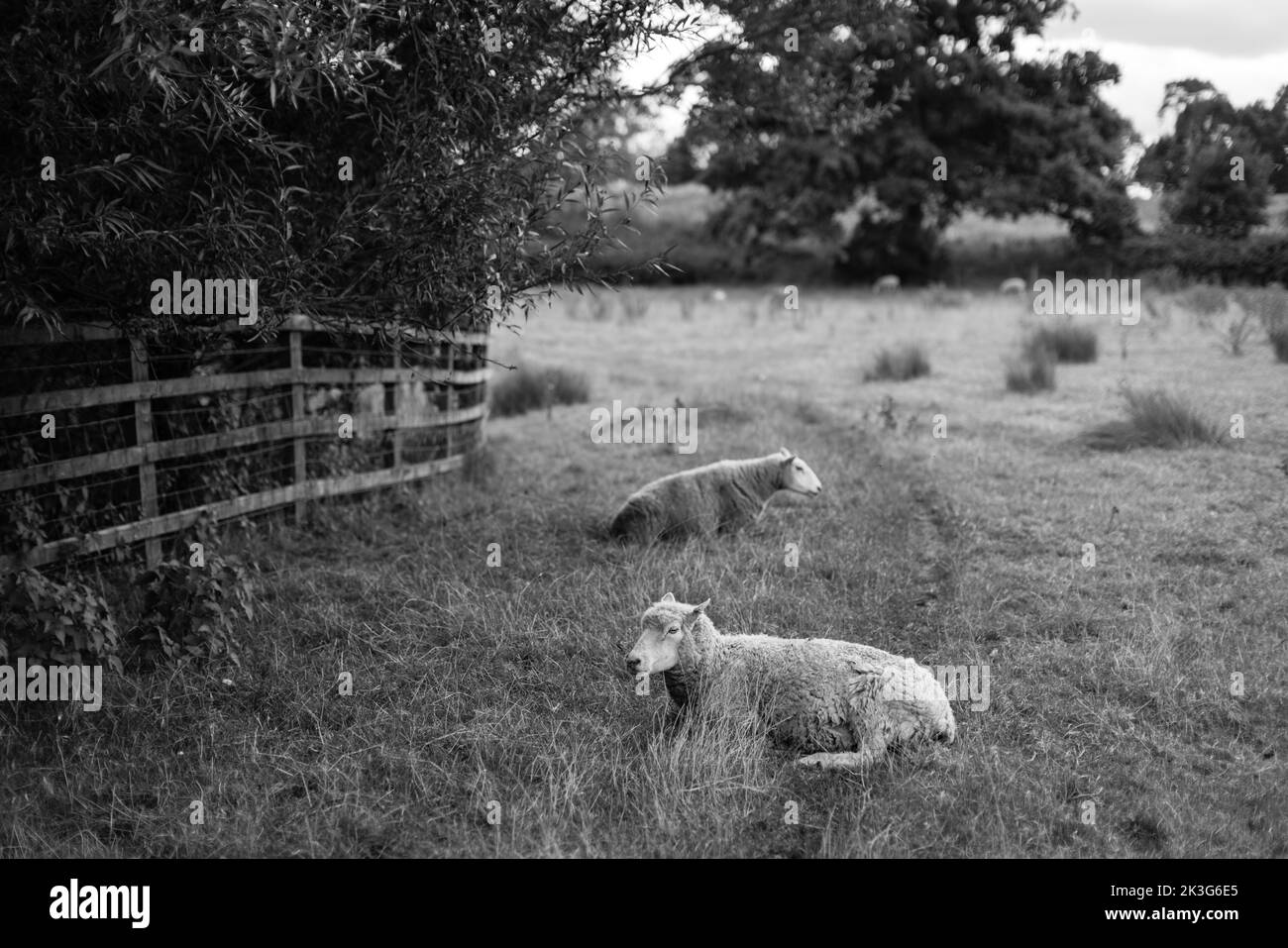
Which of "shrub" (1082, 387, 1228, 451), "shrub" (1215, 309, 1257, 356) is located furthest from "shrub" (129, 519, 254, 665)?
"shrub" (1215, 309, 1257, 356)

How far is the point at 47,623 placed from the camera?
5332mm

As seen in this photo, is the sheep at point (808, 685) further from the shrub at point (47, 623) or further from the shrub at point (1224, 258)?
the shrub at point (1224, 258)

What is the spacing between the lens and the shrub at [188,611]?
5.98 meters

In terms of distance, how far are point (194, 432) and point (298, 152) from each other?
258cm

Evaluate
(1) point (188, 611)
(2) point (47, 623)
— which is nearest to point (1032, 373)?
(1) point (188, 611)

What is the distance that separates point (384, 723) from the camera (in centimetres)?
535

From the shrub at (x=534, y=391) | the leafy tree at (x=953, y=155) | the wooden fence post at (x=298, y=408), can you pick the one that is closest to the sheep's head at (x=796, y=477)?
the wooden fence post at (x=298, y=408)

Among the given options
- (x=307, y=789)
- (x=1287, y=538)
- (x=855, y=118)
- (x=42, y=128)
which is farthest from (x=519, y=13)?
(x=1287, y=538)

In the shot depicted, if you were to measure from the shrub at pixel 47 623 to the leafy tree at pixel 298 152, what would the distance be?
1.50 metres

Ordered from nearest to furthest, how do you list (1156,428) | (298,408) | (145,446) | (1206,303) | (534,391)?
(145,446) < (298,408) < (1156,428) < (534,391) < (1206,303)

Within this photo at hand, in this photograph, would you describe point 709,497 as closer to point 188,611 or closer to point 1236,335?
point 188,611

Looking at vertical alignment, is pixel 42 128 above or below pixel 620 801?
above

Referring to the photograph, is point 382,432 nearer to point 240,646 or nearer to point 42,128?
point 240,646

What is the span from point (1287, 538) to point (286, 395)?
8266 mm
